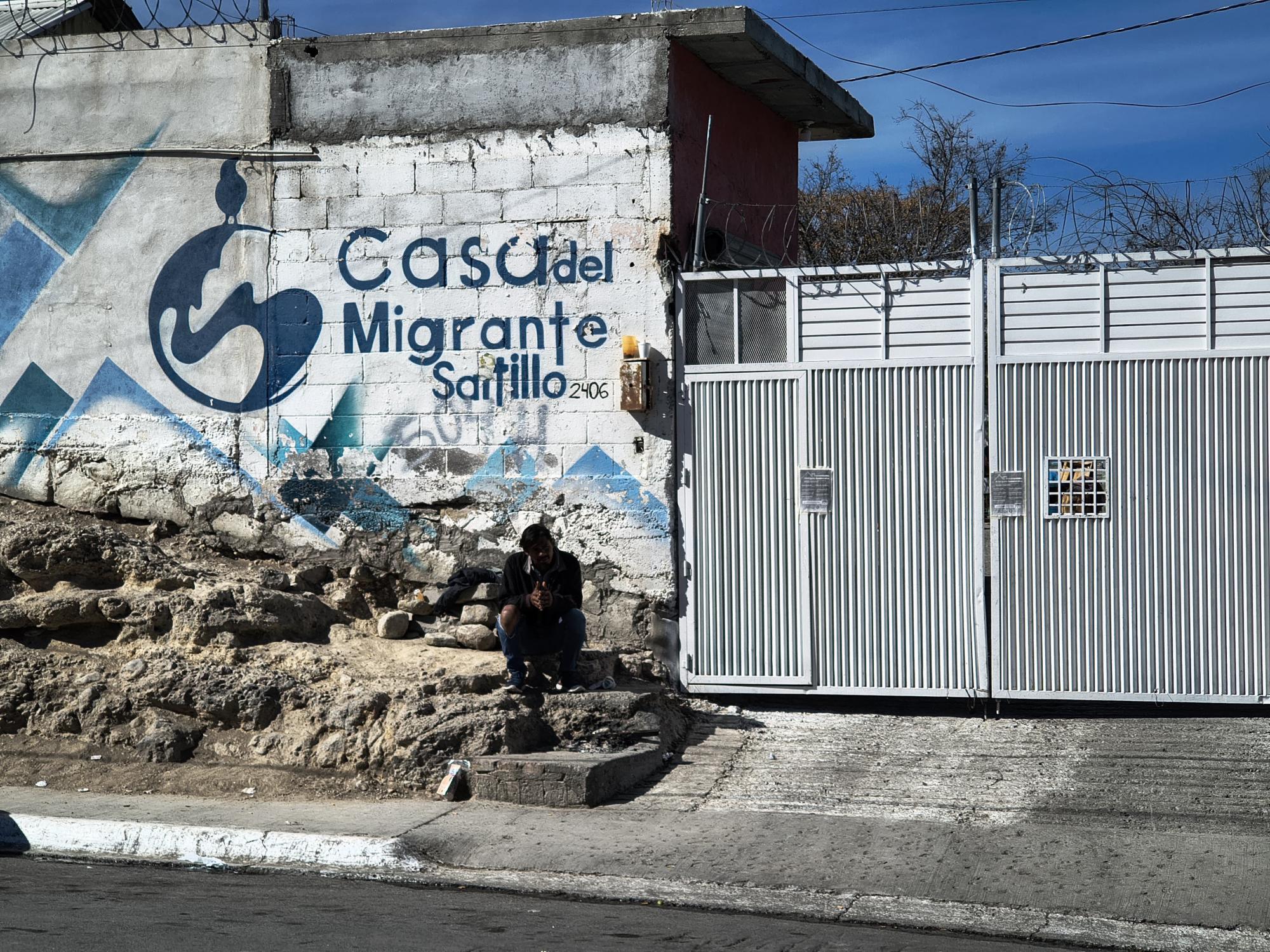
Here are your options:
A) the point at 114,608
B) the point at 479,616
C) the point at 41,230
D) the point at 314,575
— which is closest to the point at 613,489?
the point at 479,616

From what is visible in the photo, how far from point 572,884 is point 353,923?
3.68 feet

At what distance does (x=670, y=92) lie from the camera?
924 centimetres

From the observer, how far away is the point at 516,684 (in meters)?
8.21

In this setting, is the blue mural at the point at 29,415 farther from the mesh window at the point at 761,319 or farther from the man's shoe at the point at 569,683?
the mesh window at the point at 761,319

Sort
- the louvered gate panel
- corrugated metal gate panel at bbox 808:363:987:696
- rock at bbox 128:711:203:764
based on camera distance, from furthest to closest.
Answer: the louvered gate panel < corrugated metal gate panel at bbox 808:363:987:696 < rock at bbox 128:711:203:764

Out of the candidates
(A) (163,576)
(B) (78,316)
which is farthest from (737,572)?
(B) (78,316)

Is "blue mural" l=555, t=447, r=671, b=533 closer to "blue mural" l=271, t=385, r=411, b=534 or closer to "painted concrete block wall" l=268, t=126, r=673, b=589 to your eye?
"painted concrete block wall" l=268, t=126, r=673, b=589

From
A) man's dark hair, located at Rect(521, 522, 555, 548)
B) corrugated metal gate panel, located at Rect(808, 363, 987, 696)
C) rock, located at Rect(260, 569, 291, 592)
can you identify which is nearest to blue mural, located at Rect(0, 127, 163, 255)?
rock, located at Rect(260, 569, 291, 592)

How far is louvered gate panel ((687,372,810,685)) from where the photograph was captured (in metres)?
9.05

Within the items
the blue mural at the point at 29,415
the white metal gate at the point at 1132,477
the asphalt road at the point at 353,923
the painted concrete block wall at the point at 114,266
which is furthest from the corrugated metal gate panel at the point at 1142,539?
the blue mural at the point at 29,415

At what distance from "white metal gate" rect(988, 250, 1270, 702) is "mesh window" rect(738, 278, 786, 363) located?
56.3 inches

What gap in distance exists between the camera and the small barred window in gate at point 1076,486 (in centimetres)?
855

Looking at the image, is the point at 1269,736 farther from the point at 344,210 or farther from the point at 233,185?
the point at 233,185

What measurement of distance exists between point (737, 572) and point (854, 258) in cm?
248
